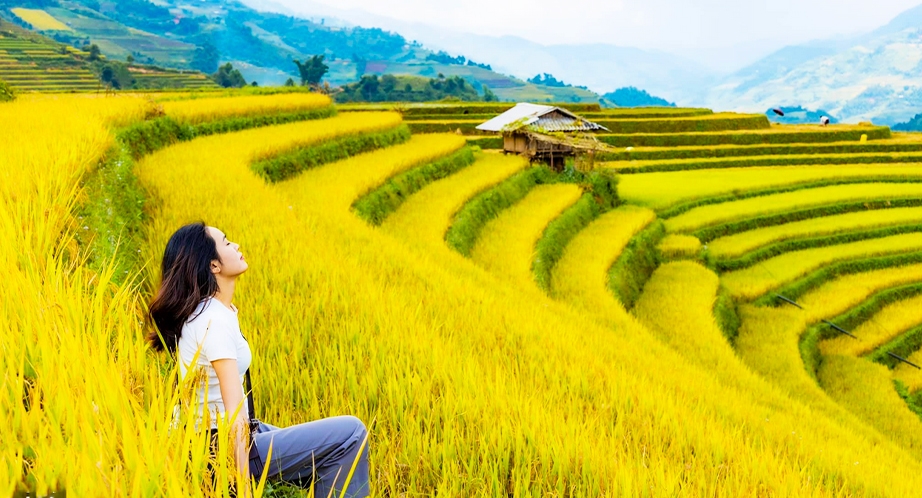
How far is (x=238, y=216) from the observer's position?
470 centimetres

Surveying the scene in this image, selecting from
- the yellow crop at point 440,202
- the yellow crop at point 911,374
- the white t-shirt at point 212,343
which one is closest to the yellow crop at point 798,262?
the yellow crop at point 911,374

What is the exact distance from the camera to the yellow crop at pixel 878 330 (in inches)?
368

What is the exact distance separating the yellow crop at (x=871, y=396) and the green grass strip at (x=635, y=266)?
9.26 ft

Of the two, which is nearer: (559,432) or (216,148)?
(559,432)

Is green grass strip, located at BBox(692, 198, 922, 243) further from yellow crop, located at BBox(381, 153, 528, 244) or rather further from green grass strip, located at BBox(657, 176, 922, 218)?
yellow crop, located at BBox(381, 153, 528, 244)

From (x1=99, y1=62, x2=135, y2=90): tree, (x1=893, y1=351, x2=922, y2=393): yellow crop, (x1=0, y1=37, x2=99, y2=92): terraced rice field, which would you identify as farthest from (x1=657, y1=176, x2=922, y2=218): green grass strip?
(x1=99, y1=62, x2=135, y2=90): tree

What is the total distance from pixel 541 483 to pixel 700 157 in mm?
23179

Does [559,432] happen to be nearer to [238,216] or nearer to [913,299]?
[238,216]

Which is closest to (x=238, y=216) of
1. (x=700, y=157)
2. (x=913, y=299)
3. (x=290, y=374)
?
(x=290, y=374)

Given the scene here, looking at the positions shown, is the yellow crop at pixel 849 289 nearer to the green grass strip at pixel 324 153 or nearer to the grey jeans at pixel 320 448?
the green grass strip at pixel 324 153

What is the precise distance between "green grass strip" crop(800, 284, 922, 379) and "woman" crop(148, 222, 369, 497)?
27.0ft

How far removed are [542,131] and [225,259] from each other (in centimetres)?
1578

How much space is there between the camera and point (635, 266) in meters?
10.5

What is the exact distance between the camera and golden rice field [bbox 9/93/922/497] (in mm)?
1302
